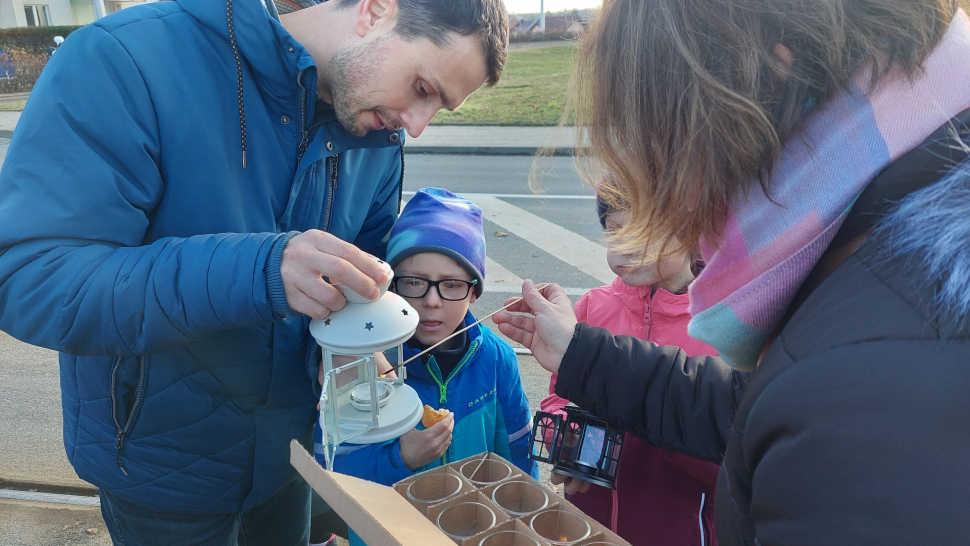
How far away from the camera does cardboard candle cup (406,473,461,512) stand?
1544mm

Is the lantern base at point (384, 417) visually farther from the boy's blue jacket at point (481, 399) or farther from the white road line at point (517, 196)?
the white road line at point (517, 196)

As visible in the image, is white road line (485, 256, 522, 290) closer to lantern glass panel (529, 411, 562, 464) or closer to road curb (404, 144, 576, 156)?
lantern glass panel (529, 411, 562, 464)

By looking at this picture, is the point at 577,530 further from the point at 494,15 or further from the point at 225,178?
the point at 494,15

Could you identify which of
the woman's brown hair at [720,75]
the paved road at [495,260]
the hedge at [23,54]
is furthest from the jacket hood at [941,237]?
the hedge at [23,54]

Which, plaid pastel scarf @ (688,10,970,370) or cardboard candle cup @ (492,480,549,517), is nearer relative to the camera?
plaid pastel scarf @ (688,10,970,370)

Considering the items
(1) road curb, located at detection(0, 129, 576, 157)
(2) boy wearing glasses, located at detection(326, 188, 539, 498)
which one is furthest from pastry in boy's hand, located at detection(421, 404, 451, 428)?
(1) road curb, located at detection(0, 129, 576, 157)

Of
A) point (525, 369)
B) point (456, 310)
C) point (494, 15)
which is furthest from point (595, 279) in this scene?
point (494, 15)

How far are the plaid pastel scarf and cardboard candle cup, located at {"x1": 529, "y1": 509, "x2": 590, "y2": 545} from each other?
668mm

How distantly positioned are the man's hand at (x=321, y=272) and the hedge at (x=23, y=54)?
69.5 feet

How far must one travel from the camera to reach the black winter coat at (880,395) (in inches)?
27.3

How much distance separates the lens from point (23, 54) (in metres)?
20.9

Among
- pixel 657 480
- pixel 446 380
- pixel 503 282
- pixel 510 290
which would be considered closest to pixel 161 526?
pixel 446 380

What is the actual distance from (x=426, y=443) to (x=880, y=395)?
1.53 metres

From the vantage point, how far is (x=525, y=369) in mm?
4309
